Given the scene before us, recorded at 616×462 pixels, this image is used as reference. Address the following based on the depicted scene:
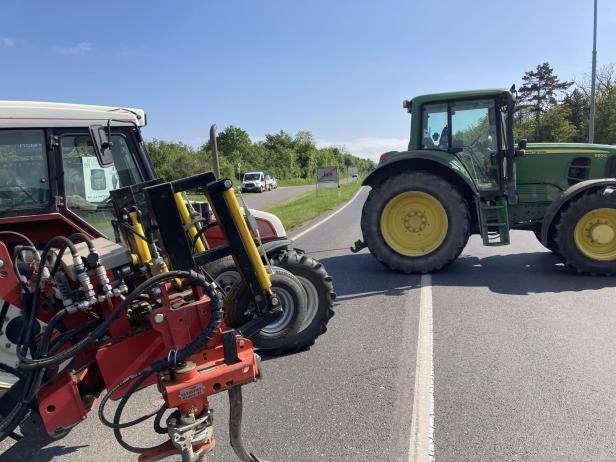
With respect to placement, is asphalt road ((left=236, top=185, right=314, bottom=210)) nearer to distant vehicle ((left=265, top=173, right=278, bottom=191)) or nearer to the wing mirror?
distant vehicle ((left=265, top=173, right=278, bottom=191))

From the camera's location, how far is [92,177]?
14.5 feet

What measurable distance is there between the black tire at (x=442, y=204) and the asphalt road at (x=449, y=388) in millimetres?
1114

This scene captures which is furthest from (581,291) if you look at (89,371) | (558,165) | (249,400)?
(89,371)

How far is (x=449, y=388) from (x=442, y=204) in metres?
3.99

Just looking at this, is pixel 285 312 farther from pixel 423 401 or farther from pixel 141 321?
pixel 141 321

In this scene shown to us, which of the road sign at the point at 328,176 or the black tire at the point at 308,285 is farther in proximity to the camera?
the road sign at the point at 328,176

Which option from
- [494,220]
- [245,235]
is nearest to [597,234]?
[494,220]

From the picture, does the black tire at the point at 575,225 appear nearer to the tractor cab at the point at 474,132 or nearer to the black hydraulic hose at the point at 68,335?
the tractor cab at the point at 474,132

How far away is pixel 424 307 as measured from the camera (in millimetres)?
5516

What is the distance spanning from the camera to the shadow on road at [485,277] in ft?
20.2

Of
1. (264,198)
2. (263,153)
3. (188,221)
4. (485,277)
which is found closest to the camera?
(188,221)

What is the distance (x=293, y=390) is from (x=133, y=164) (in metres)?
2.63

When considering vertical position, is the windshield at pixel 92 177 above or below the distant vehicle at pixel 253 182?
above

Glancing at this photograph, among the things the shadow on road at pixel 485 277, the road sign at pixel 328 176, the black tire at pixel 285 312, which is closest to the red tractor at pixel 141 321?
the black tire at pixel 285 312
